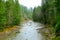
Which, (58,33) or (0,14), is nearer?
(58,33)

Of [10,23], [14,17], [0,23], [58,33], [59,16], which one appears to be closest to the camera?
[59,16]

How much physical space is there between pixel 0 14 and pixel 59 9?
33447 millimetres

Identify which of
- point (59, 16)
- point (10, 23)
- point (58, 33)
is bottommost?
point (10, 23)

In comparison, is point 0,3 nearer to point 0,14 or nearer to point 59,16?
point 0,14

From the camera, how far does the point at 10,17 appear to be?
204 feet

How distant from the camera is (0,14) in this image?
4706 centimetres

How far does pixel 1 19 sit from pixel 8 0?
662 inches

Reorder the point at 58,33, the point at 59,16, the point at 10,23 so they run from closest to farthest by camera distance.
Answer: the point at 59,16 < the point at 58,33 < the point at 10,23

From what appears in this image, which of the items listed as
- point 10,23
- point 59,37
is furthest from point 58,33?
point 10,23

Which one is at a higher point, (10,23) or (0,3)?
(0,3)

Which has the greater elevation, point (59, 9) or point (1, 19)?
point (59, 9)

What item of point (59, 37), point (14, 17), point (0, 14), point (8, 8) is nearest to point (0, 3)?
point (0, 14)

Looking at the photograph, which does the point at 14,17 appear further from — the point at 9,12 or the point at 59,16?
the point at 59,16

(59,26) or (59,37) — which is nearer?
(59,26)
